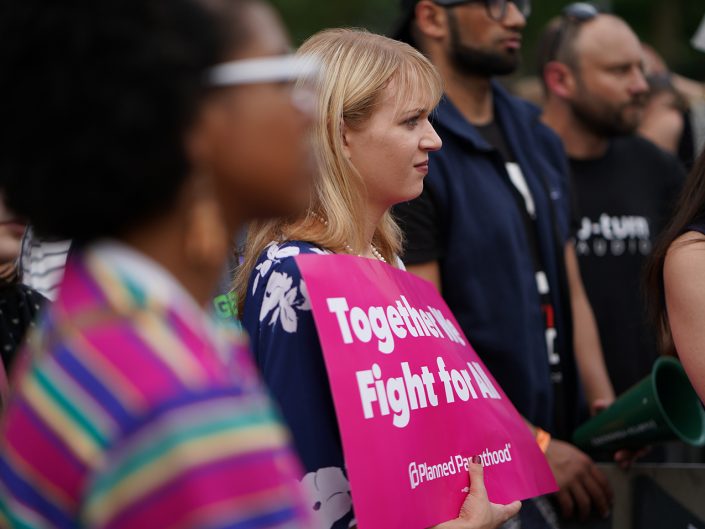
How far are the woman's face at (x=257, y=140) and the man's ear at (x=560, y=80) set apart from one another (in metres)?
4.34

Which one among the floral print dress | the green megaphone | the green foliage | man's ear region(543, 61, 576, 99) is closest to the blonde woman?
the floral print dress

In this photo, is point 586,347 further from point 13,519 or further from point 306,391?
point 13,519

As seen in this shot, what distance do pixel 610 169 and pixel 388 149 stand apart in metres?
2.63

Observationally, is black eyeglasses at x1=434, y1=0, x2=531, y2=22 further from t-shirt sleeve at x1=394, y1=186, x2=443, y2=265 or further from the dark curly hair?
the dark curly hair

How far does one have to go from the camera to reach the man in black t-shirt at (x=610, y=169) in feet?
16.3

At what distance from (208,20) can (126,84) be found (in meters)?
0.13

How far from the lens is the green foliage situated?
65.8ft

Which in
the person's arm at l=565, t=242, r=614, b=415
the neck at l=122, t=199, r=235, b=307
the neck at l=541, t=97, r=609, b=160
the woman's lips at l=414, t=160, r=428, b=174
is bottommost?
the person's arm at l=565, t=242, r=614, b=415

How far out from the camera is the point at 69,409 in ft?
3.99

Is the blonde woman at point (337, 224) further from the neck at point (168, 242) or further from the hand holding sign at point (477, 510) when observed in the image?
the neck at point (168, 242)

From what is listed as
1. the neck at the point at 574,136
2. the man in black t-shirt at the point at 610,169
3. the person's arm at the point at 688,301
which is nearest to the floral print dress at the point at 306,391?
the person's arm at the point at 688,301

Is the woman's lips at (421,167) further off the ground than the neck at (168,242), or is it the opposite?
the neck at (168,242)

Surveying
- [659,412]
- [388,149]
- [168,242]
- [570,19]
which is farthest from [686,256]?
[570,19]

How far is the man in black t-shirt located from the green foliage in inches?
558
